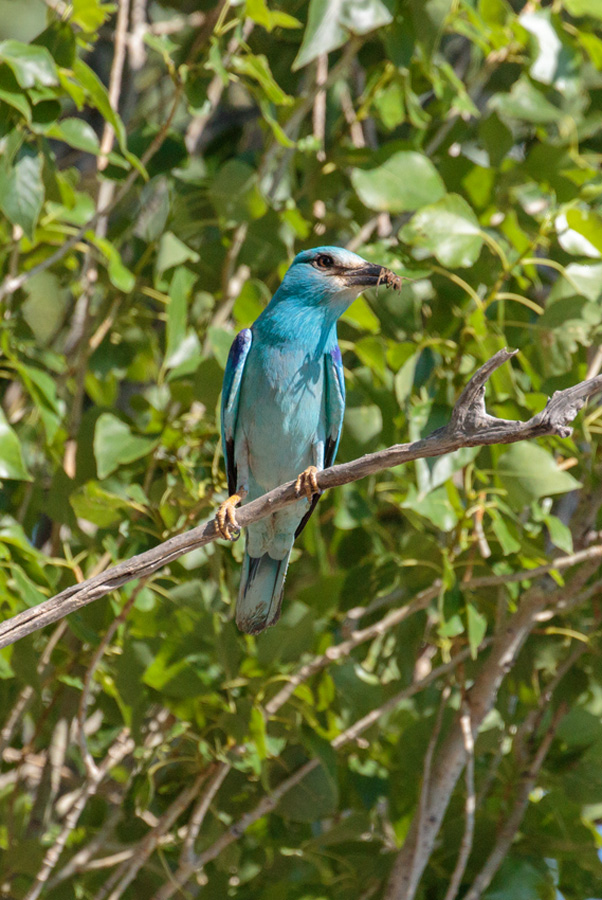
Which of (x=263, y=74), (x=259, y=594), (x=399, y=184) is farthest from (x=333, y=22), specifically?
(x=259, y=594)

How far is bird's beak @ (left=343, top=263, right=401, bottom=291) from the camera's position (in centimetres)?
317

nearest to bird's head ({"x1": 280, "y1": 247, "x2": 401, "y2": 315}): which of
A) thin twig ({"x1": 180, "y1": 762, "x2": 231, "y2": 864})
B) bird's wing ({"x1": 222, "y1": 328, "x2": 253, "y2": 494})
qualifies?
bird's wing ({"x1": 222, "y1": 328, "x2": 253, "y2": 494})

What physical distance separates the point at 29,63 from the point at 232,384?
114 centimetres

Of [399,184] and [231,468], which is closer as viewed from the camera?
[399,184]

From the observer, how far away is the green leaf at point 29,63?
2855mm

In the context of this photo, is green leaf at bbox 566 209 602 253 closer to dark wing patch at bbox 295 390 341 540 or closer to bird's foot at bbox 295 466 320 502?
dark wing patch at bbox 295 390 341 540

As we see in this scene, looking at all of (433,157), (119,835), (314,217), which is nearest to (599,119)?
(433,157)

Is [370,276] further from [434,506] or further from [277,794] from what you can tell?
[277,794]

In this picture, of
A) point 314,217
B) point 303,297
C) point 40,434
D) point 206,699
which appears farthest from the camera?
point 314,217

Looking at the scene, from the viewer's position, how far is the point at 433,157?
3.98 meters

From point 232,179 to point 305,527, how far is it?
1.20 metres

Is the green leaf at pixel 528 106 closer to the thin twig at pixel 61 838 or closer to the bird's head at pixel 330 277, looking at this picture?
the bird's head at pixel 330 277

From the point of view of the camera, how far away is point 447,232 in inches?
126

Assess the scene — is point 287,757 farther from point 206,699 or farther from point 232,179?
point 232,179
